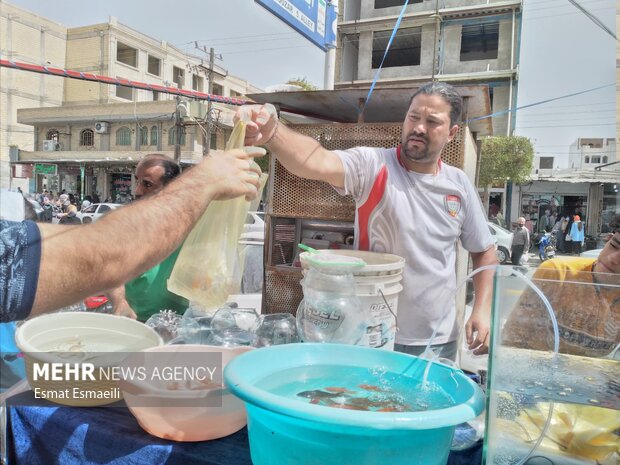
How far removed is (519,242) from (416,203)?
523 inches

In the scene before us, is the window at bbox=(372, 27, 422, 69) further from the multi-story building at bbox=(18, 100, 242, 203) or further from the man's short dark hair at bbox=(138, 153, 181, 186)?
the man's short dark hair at bbox=(138, 153, 181, 186)

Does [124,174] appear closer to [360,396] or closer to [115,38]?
[115,38]

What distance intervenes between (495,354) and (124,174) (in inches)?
Answer: 1285

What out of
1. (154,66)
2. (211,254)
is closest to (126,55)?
(154,66)

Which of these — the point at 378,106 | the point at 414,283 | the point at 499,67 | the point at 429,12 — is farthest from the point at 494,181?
the point at 414,283

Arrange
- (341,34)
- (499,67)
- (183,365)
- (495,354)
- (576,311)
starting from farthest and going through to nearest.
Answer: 1. (341,34)
2. (499,67)
3. (183,365)
4. (576,311)
5. (495,354)

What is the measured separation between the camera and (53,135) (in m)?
29.2

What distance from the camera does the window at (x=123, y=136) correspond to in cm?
2761

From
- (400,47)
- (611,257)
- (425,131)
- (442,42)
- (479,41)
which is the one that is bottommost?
(611,257)

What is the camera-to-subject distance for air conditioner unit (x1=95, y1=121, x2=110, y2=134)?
87.0 ft

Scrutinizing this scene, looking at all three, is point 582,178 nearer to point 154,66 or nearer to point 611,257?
point 154,66

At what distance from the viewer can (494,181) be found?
23688mm

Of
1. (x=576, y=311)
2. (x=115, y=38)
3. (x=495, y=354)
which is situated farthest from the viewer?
(x=115, y=38)

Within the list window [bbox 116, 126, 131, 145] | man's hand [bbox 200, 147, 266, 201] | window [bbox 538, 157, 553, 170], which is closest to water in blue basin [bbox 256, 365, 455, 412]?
man's hand [bbox 200, 147, 266, 201]
